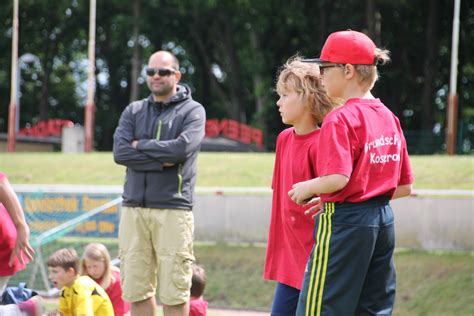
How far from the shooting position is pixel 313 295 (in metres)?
3.86

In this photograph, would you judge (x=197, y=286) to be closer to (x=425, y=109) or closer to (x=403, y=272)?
(x=403, y=272)

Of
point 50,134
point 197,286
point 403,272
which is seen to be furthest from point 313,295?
point 50,134

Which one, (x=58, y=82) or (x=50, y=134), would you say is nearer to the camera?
(x=50, y=134)

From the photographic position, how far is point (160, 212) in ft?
19.7

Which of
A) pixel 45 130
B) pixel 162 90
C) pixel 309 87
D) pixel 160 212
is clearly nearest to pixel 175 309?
pixel 160 212

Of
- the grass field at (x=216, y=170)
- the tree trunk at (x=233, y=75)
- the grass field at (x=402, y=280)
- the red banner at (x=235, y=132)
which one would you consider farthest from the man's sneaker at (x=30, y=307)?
the tree trunk at (x=233, y=75)

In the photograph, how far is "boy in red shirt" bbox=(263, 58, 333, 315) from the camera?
459cm

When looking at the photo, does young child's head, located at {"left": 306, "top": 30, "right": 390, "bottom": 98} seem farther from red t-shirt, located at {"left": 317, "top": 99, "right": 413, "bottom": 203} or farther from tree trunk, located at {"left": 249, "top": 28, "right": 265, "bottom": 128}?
tree trunk, located at {"left": 249, "top": 28, "right": 265, "bottom": 128}

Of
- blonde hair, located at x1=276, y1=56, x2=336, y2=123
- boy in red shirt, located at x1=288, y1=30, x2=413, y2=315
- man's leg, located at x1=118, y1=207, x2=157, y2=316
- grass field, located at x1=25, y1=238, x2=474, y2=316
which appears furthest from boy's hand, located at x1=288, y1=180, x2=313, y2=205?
grass field, located at x1=25, y1=238, x2=474, y2=316

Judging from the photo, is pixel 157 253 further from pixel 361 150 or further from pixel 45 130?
pixel 45 130

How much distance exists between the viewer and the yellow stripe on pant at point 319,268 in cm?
384

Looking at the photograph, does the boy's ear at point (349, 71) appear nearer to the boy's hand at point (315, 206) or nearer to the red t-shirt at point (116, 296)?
the boy's hand at point (315, 206)

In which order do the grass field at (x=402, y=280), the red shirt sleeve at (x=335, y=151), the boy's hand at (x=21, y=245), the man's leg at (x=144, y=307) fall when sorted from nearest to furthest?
the red shirt sleeve at (x=335, y=151), the boy's hand at (x=21, y=245), the man's leg at (x=144, y=307), the grass field at (x=402, y=280)

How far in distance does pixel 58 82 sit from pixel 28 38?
5036 mm
